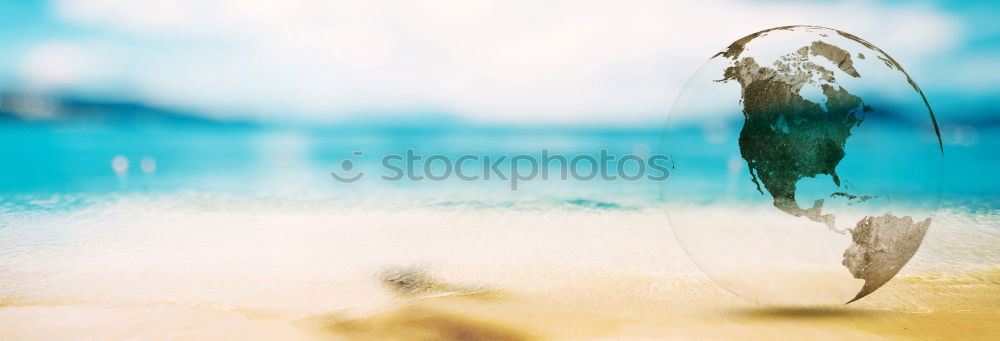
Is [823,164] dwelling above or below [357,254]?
above

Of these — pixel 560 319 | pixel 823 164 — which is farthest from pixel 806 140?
pixel 560 319

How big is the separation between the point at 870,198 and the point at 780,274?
1.01 meters

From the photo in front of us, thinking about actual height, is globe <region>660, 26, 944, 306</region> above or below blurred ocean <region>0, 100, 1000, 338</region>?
above

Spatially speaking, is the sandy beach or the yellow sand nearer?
the yellow sand

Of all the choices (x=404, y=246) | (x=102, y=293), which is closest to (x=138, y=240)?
(x=102, y=293)

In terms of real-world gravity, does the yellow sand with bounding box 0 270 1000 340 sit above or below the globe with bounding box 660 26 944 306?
below

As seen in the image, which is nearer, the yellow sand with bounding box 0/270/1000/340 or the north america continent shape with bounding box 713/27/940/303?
the north america continent shape with bounding box 713/27/940/303

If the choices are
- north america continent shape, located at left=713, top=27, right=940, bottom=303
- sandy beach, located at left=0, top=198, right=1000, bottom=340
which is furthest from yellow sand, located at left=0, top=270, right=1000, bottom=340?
north america continent shape, located at left=713, top=27, right=940, bottom=303

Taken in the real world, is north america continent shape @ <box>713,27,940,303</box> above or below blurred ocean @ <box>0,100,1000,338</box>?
above

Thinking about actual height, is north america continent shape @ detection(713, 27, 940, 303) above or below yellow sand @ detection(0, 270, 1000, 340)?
above

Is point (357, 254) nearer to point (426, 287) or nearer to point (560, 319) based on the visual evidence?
point (426, 287)

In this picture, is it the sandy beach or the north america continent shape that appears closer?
the north america continent shape

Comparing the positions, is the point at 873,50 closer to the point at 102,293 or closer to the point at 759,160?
the point at 759,160

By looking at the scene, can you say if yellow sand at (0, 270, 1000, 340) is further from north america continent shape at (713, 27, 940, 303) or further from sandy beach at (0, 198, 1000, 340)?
north america continent shape at (713, 27, 940, 303)
